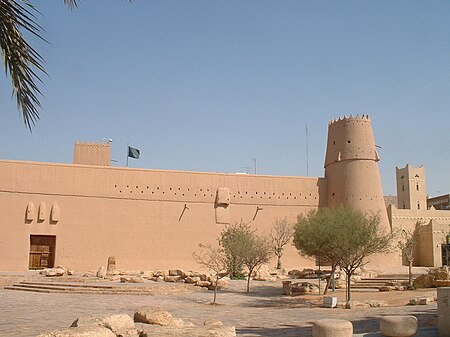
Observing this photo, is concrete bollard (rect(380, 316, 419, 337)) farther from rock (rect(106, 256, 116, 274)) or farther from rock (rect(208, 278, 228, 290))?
rock (rect(106, 256, 116, 274))

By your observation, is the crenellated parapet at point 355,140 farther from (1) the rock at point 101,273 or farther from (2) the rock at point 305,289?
(1) the rock at point 101,273

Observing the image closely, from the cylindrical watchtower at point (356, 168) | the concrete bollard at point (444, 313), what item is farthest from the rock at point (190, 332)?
the cylindrical watchtower at point (356, 168)

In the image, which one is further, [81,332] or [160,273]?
[160,273]

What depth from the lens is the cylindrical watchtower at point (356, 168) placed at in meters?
32.9

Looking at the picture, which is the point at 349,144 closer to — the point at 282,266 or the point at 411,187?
the point at 282,266

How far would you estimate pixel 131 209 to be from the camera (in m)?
31.5

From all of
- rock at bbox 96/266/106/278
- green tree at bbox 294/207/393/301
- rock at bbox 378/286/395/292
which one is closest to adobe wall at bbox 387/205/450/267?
rock at bbox 378/286/395/292

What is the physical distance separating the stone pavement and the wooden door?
932 cm

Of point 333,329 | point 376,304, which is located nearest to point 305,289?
point 376,304

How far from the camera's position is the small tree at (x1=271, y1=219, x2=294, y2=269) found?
3203 cm

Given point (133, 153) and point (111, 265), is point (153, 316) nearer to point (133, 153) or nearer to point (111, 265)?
point (111, 265)

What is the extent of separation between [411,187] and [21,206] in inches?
1411

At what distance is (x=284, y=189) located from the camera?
113 feet

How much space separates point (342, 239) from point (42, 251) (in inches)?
721
